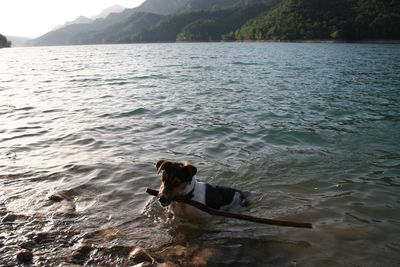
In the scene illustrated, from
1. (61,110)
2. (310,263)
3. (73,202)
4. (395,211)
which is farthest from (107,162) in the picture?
(61,110)

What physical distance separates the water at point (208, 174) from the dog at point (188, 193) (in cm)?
29

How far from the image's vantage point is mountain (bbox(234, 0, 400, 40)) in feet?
389

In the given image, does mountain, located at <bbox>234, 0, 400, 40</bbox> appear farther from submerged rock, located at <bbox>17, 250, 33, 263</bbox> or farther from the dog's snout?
submerged rock, located at <bbox>17, 250, 33, 263</bbox>

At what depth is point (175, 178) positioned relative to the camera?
22.2ft

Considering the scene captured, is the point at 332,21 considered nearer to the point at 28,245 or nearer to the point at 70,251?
the point at 70,251

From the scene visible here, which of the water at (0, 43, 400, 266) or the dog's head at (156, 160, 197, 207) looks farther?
the dog's head at (156, 160, 197, 207)

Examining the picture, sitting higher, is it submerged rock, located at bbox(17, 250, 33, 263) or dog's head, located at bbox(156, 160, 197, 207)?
dog's head, located at bbox(156, 160, 197, 207)

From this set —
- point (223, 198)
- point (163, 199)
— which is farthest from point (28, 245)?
point (223, 198)

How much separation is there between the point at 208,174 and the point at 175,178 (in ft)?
10.2

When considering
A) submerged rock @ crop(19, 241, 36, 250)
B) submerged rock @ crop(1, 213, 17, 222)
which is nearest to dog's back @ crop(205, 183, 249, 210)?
submerged rock @ crop(19, 241, 36, 250)

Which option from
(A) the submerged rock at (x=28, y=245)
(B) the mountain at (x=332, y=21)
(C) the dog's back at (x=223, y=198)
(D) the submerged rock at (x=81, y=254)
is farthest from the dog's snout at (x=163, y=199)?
(B) the mountain at (x=332, y=21)

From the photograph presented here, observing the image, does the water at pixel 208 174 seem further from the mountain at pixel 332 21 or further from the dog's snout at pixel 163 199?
the mountain at pixel 332 21

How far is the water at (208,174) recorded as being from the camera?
6.25 meters

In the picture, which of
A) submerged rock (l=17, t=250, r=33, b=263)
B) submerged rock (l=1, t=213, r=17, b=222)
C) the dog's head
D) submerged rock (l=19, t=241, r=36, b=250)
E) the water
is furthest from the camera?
submerged rock (l=1, t=213, r=17, b=222)
